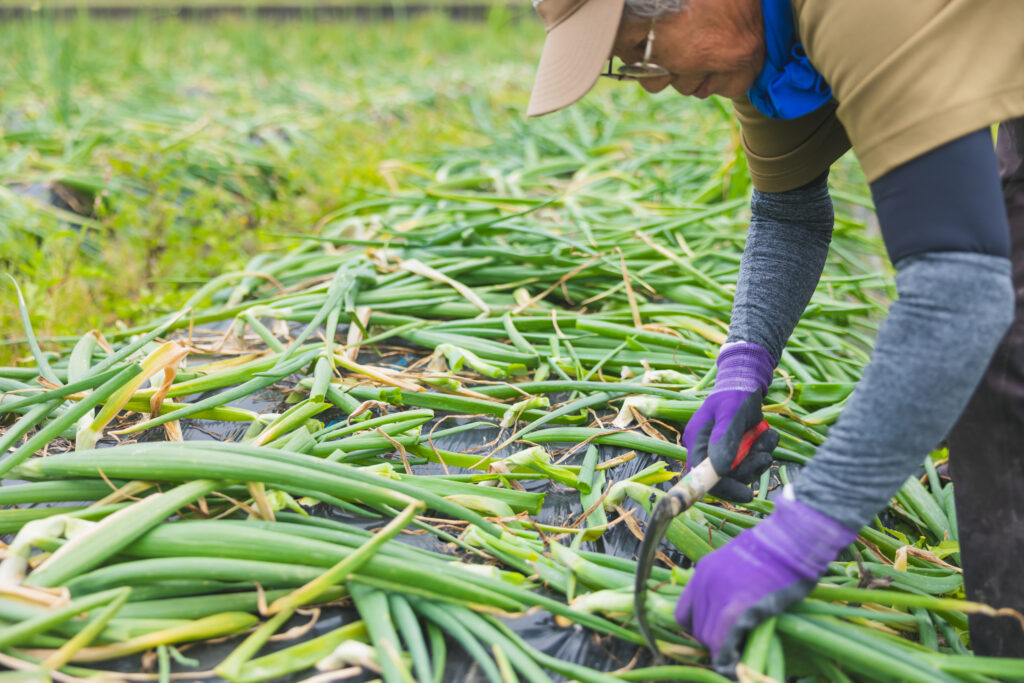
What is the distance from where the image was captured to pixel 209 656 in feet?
3.70

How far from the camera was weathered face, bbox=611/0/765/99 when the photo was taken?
1.14 metres

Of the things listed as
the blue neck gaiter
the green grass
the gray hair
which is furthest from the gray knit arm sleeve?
the green grass

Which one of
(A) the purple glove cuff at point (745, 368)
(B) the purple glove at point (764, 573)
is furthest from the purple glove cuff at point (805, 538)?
(A) the purple glove cuff at point (745, 368)

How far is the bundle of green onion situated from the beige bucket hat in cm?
67

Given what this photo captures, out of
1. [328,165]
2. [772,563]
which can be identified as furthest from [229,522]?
[328,165]

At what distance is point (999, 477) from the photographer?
1.16 m

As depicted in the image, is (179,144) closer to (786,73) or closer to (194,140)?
(194,140)

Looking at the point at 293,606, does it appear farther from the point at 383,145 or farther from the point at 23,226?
the point at 383,145

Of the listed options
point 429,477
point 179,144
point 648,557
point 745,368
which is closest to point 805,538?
point 648,557

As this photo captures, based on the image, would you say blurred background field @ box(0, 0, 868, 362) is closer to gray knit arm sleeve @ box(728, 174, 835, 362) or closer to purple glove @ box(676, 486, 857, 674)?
gray knit arm sleeve @ box(728, 174, 835, 362)

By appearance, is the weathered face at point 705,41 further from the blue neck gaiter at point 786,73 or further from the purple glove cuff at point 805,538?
the purple glove cuff at point 805,538

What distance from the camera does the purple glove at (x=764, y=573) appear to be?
103 cm

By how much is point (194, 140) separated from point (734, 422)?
3.40 m

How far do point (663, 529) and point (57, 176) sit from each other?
3.25 meters
